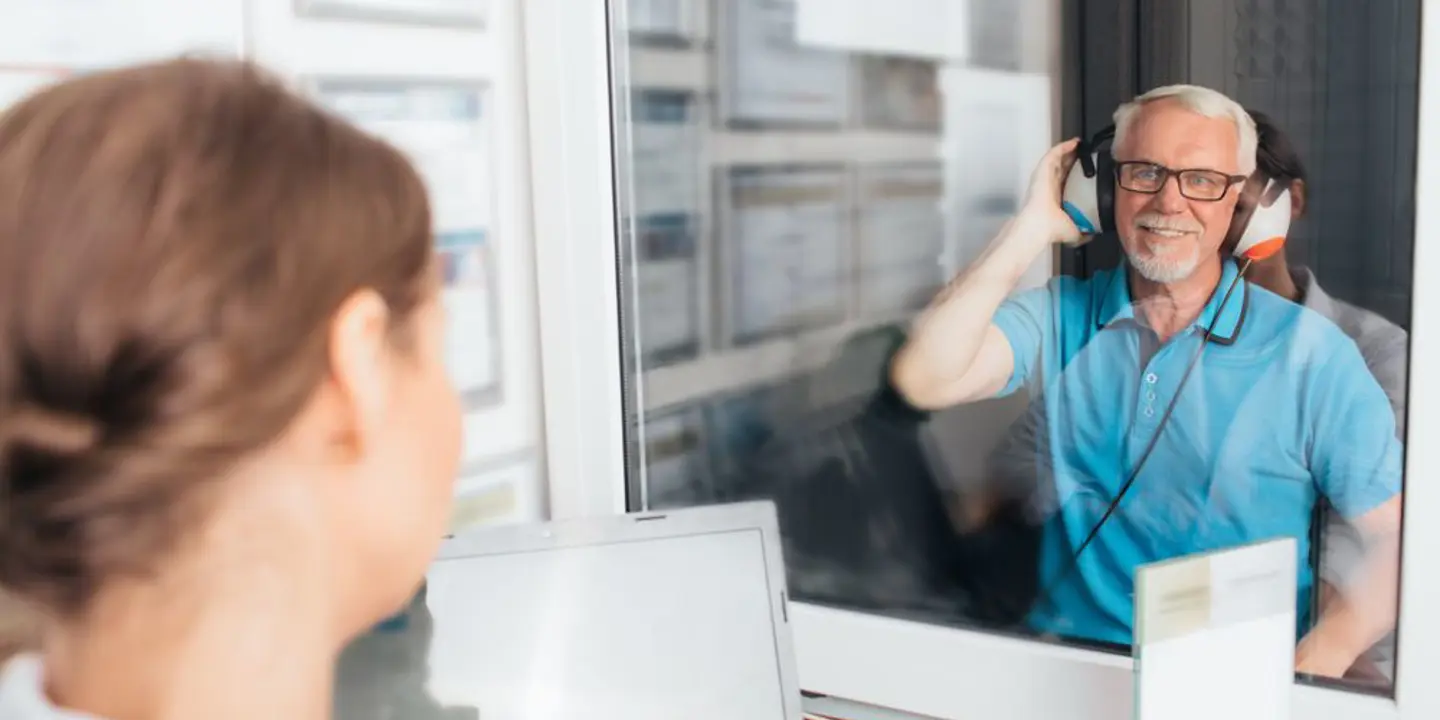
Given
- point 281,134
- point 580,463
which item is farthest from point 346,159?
point 580,463

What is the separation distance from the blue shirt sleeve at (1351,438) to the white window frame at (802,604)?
16 millimetres

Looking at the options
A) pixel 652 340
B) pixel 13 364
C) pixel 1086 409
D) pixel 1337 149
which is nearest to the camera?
pixel 13 364

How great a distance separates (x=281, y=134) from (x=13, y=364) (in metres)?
0.14

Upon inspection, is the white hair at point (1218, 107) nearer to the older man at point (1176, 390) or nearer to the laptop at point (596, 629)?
the older man at point (1176, 390)

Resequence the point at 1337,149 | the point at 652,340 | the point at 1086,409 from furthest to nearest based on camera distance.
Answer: the point at 652,340
the point at 1086,409
the point at 1337,149

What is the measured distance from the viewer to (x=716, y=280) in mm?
1059

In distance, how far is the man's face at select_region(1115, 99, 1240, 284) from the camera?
0.80 meters

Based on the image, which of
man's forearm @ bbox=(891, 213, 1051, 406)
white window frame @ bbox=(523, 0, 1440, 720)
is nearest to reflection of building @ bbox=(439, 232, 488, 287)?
white window frame @ bbox=(523, 0, 1440, 720)

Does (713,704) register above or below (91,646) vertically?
below

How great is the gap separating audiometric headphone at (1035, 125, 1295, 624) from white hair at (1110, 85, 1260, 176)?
14 mm

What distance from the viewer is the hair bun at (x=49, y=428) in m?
0.47

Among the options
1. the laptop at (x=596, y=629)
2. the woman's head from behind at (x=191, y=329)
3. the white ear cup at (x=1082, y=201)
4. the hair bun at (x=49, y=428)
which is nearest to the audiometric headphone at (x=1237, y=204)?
the white ear cup at (x=1082, y=201)

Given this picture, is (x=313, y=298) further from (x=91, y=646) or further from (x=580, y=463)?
(x=580, y=463)

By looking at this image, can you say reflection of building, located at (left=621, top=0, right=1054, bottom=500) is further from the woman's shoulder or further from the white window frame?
the woman's shoulder
